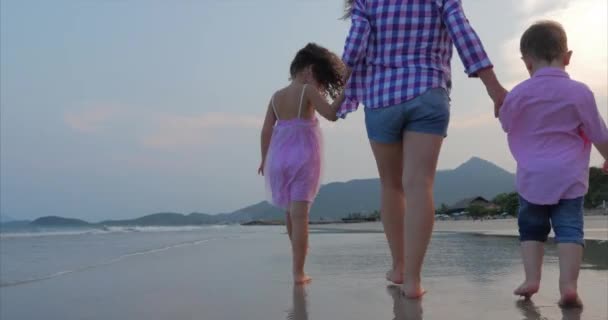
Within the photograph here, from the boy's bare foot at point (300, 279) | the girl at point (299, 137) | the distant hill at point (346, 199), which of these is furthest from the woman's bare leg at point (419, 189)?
the distant hill at point (346, 199)

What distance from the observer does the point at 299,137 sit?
4098 millimetres

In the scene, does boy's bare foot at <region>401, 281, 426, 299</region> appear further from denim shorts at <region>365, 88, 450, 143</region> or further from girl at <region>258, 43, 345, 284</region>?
girl at <region>258, 43, 345, 284</region>

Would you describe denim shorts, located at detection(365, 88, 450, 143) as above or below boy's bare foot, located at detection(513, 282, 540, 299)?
above

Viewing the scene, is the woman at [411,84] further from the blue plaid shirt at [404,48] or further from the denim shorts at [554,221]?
the denim shorts at [554,221]

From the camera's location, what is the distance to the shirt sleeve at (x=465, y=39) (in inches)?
114

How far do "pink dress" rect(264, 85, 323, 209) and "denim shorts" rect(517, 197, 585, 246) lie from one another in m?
1.53

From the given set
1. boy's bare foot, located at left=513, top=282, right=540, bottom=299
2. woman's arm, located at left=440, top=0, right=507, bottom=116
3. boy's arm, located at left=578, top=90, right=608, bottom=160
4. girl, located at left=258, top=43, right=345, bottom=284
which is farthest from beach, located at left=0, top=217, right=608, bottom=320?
woman's arm, located at left=440, top=0, right=507, bottom=116

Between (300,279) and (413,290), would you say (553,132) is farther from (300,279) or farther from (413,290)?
(300,279)

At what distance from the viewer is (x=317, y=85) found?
420cm

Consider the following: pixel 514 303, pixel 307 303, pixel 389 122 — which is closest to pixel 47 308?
pixel 307 303

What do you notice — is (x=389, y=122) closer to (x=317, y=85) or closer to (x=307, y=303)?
(x=307, y=303)

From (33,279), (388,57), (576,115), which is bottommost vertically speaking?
(33,279)

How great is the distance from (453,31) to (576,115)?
2.25 ft

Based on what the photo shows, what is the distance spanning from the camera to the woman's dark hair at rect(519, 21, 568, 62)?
2.86 meters
